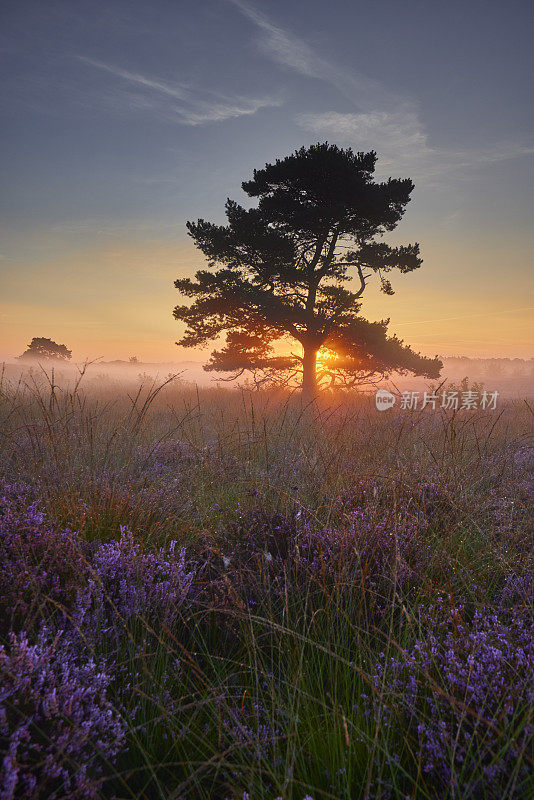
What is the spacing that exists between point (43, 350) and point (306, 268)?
148 feet

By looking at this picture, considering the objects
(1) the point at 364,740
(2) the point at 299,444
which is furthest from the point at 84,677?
(2) the point at 299,444

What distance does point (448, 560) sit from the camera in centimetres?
245

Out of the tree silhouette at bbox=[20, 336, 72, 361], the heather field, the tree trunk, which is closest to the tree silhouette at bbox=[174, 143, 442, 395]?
the tree trunk

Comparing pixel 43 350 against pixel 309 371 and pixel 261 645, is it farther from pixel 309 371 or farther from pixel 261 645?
pixel 261 645

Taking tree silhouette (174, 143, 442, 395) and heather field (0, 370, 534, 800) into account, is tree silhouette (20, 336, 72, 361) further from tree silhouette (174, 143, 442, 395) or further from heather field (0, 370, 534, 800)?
heather field (0, 370, 534, 800)

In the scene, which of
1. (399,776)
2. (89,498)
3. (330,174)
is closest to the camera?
(399,776)

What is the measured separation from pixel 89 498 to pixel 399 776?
231cm

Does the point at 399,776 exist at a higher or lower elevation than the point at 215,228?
lower

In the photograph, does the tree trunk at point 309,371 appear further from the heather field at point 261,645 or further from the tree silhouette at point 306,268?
the heather field at point 261,645

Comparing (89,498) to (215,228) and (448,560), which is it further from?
(215,228)

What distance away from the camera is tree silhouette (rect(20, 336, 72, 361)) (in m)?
49.3

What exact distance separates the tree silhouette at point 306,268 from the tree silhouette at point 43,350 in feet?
138

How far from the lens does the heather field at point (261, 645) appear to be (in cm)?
121

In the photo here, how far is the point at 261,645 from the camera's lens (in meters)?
2.00
